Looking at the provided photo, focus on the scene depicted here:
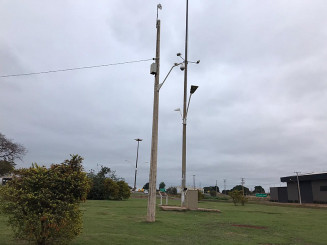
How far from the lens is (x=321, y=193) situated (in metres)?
50.5

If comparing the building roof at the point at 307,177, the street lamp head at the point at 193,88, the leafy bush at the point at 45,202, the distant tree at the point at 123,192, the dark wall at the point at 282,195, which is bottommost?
the leafy bush at the point at 45,202

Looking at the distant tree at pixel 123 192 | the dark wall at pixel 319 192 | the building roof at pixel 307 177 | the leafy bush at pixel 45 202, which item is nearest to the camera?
the leafy bush at pixel 45 202

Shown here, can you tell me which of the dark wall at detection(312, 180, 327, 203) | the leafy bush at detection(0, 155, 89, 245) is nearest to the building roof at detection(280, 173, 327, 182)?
the dark wall at detection(312, 180, 327, 203)

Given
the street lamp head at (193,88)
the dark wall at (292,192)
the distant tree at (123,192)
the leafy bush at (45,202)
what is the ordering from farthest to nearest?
the dark wall at (292,192), the distant tree at (123,192), the street lamp head at (193,88), the leafy bush at (45,202)

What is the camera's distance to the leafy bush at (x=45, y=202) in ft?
19.9

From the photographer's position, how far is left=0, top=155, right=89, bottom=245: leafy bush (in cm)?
606

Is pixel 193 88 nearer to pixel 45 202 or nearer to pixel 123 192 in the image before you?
pixel 45 202

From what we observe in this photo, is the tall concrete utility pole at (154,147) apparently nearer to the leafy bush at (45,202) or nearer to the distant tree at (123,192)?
the leafy bush at (45,202)

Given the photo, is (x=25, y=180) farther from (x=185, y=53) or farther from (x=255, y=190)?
(x=255, y=190)

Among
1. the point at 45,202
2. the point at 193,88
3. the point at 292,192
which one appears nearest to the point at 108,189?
the point at 193,88

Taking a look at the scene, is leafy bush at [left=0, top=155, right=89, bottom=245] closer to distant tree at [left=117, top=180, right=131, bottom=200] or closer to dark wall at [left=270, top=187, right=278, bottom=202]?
distant tree at [left=117, top=180, right=131, bottom=200]

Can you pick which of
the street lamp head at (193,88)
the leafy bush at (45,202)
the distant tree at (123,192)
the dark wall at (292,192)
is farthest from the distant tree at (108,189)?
the dark wall at (292,192)

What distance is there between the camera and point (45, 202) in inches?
243

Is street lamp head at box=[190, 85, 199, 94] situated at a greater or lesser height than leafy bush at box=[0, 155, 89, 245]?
greater
